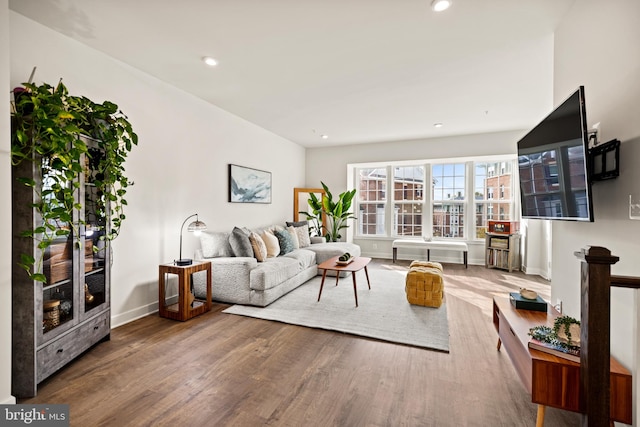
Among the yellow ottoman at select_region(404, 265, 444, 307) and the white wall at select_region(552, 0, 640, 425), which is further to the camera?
the yellow ottoman at select_region(404, 265, 444, 307)

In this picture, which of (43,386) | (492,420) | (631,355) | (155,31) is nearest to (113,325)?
(43,386)

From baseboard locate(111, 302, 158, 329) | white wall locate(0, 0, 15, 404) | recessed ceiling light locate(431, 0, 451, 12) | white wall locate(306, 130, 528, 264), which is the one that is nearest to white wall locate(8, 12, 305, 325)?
baseboard locate(111, 302, 158, 329)

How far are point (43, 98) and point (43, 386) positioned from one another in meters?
1.83

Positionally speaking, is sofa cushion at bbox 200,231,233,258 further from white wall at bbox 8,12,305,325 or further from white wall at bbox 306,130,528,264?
white wall at bbox 306,130,528,264

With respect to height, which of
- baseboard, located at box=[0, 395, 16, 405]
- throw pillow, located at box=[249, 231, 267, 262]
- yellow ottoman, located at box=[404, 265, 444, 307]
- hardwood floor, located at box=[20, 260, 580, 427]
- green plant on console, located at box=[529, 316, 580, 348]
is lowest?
hardwood floor, located at box=[20, 260, 580, 427]

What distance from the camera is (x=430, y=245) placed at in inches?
232

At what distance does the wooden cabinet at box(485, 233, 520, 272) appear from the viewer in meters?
5.28

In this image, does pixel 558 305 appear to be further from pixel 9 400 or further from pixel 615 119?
pixel 9 400

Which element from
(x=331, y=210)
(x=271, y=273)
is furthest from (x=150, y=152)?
(x=331, y=210)

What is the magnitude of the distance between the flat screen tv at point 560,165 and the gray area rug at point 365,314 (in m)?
1.38

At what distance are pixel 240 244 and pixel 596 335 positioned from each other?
340 cm

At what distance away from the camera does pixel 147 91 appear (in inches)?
121

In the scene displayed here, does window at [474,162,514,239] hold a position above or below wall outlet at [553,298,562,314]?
above

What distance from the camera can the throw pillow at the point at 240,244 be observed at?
373 cm
